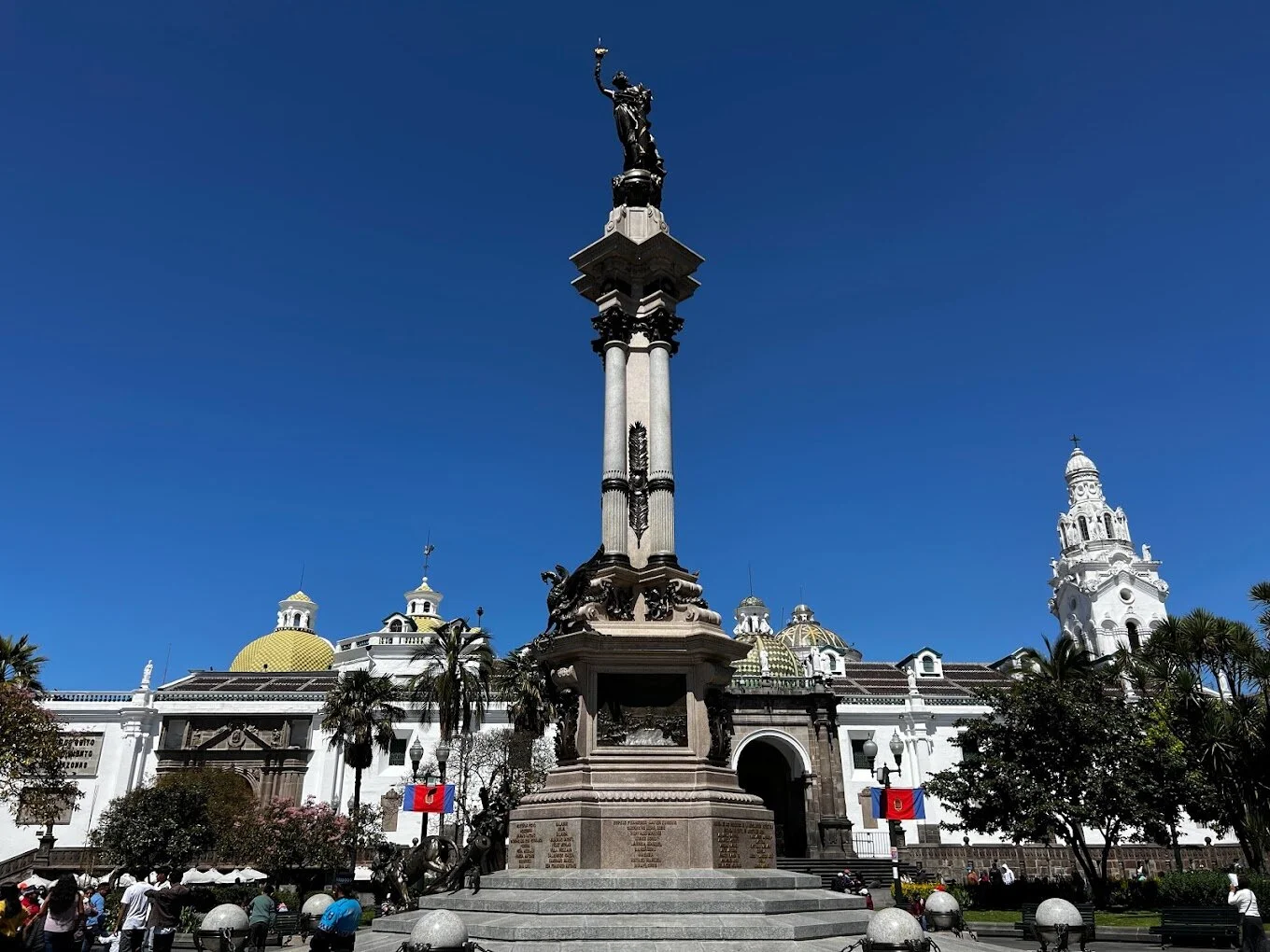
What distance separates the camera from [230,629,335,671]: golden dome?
85562 mm

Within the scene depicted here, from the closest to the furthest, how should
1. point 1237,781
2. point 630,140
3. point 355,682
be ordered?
point 630,140, point 1237,781, point 355,682

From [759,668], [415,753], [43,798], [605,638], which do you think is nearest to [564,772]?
[605,638]

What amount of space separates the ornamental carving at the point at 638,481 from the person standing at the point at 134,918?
363 inches

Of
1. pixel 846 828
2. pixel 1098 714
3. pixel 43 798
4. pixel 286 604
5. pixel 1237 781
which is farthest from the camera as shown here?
pixel 286 604

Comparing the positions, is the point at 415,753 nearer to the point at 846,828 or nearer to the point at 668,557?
the point at 668,557

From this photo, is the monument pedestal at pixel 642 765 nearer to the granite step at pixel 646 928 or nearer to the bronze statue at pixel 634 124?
the granite step at pixel 646 928

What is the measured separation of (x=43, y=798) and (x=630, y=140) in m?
36.8

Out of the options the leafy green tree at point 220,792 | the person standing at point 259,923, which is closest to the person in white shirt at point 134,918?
the person standing at point 259,923

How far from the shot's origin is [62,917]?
980 cm

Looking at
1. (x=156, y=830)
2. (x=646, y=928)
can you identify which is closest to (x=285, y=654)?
(x=156, y=830)

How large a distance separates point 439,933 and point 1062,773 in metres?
31.2

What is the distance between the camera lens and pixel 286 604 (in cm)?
9788

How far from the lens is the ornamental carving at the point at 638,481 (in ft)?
50.4

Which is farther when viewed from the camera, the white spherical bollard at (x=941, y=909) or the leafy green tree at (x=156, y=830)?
the leafy green tree at (x=156, y=830)
